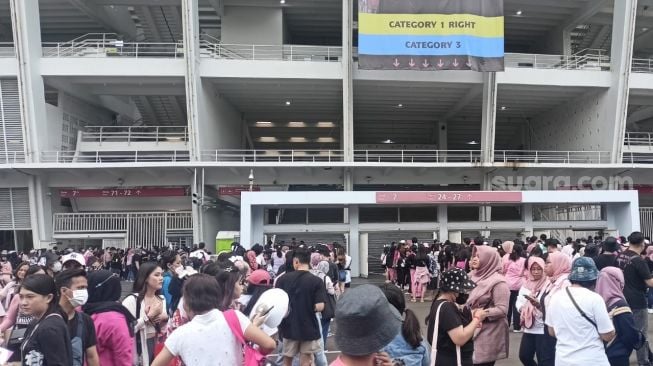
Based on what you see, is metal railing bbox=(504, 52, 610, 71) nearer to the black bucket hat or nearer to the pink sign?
the pink sign

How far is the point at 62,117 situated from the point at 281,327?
2064 cm

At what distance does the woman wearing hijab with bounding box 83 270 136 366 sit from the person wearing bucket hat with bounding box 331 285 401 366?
2326mm

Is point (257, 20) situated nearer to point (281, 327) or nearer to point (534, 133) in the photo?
point (534, 133)

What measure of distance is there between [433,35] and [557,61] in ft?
26.1

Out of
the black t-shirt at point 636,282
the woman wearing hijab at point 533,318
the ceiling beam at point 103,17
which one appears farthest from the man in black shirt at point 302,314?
the ceiling beam at point 103,17

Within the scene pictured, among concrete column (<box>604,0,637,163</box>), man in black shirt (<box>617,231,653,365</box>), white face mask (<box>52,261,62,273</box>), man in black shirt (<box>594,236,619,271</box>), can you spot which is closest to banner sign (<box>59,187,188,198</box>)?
white face mask (<box>52,261,62,273</box>)

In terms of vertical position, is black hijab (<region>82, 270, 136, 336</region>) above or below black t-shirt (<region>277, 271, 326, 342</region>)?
above

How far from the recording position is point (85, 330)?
3338 millimetres

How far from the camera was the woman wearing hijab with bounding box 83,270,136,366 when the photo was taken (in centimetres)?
365

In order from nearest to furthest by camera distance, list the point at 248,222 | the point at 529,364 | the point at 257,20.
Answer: the point at 529,364 → the point at 248,222 → the point at 257,20

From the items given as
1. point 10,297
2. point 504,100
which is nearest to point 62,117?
point 10,297

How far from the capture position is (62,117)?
22.5 metres

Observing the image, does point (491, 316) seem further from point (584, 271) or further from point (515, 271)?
point (515, 271)

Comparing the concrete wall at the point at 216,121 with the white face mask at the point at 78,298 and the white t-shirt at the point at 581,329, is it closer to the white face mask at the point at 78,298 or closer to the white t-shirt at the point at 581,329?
the white face mask at the point at 78,298
